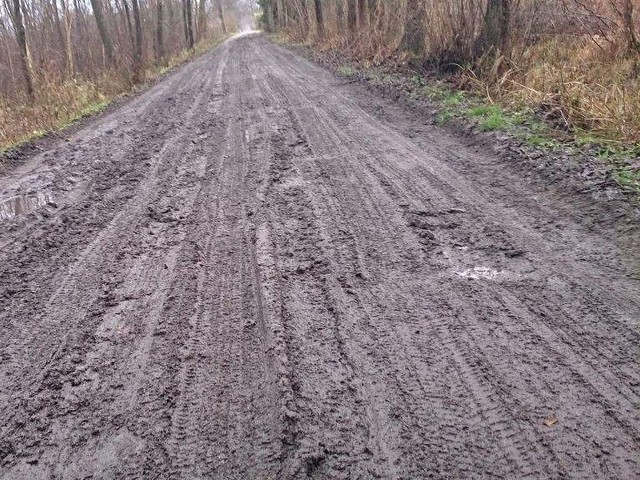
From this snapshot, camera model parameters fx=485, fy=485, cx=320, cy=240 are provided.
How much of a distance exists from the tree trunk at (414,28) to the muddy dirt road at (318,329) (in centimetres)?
568

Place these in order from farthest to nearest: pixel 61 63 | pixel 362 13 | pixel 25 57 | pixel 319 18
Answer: pixel 319 18
pixel 61 63
pixel 362 13
pixel 25 57

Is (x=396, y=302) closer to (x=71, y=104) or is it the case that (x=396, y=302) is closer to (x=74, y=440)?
(x=74, y=440)

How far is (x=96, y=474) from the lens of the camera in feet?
A: 6.34

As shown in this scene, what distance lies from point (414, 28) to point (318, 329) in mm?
8990

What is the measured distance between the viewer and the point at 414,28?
9.98 metres

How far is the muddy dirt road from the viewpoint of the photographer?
1954 mm

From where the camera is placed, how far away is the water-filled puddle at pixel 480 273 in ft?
9.98

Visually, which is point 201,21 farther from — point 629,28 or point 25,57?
point 629,28

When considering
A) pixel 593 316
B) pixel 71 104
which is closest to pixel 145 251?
pixel 593 316

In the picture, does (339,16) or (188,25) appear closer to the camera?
(339,16)

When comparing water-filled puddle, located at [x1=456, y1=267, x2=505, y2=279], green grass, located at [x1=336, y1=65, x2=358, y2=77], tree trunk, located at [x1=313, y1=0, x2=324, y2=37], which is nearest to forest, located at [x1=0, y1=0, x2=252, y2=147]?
green grass, located at [x1=336, y1=65, x2=358, y2=77]

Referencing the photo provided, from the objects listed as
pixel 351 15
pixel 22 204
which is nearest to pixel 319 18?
pixel 351 15

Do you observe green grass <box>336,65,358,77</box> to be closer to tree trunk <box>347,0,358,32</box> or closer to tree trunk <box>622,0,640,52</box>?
tree trunk <box>347,0,358,32</box>

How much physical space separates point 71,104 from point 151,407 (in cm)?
1057
